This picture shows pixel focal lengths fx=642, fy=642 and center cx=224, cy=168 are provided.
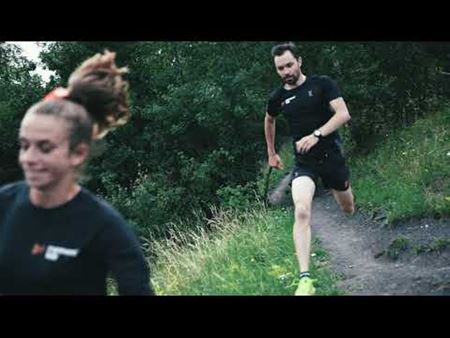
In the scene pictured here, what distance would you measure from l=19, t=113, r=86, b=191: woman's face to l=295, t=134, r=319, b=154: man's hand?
209cm

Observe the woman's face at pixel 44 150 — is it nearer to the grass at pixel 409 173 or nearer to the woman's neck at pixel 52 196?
the woman's neck at pixel 52 196

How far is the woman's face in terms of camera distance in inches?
77.2

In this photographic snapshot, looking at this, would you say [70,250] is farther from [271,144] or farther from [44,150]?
[271,144]

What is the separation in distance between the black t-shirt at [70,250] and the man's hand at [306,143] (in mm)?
2069

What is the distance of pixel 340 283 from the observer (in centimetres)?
413

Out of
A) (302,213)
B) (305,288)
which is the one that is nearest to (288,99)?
(302,213)

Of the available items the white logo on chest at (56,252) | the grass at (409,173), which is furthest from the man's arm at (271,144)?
the white logo on chest at (56,252)

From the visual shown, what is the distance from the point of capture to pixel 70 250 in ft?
6.16

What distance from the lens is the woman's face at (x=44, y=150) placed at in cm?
196

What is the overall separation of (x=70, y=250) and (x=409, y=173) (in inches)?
196
